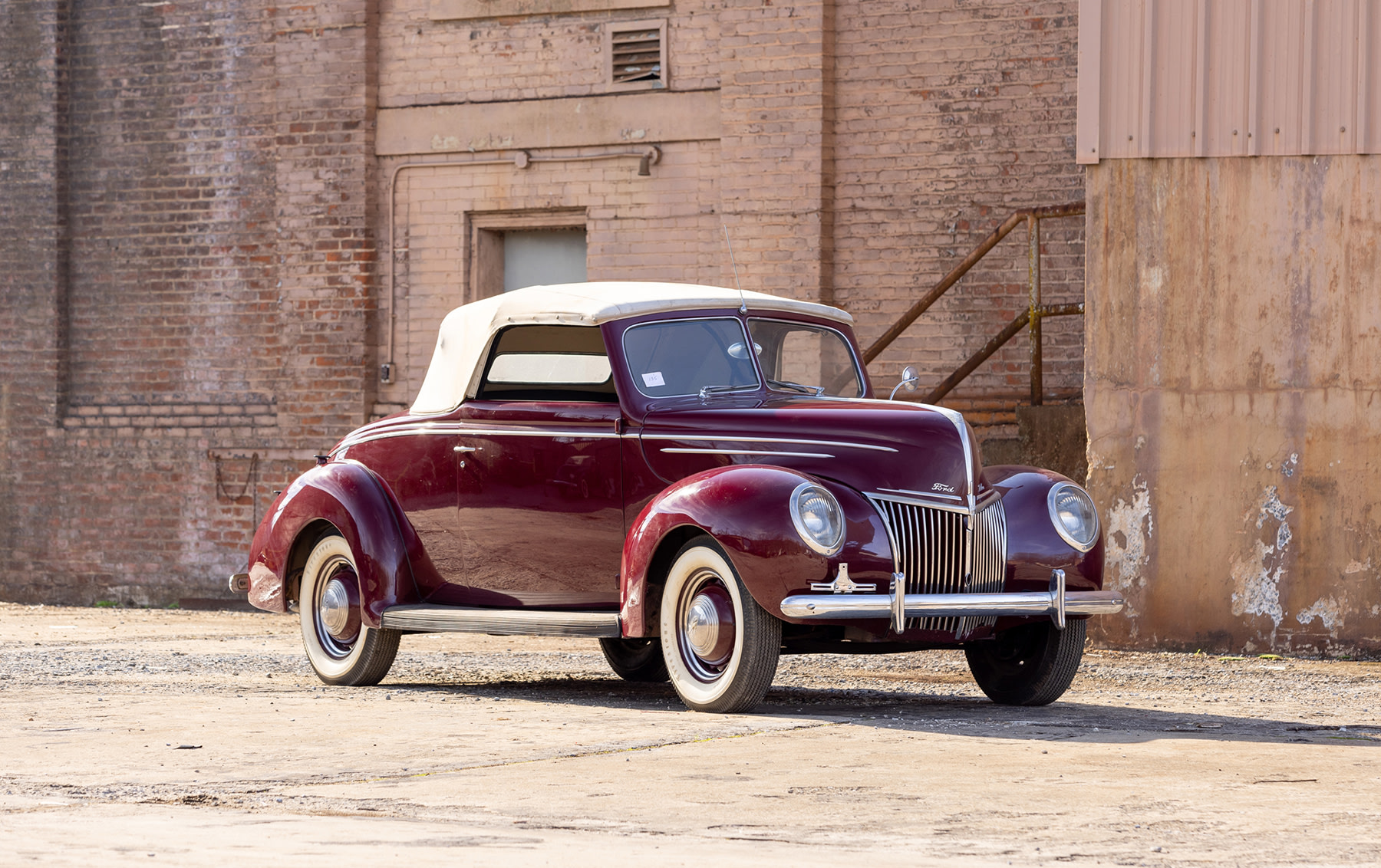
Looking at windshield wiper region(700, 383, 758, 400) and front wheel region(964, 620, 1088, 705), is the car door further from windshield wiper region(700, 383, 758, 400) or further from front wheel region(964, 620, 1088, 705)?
front wheel region(964, 620, 1088, 705)

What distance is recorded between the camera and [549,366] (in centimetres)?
876

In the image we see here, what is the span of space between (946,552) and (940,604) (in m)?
0.33

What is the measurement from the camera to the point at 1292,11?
10570 mm

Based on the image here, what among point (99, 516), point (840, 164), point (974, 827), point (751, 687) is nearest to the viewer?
point (974, 827)

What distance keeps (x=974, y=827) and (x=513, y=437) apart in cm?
407

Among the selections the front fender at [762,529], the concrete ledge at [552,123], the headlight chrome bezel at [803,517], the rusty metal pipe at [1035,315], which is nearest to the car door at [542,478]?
the front fender at [762,529]

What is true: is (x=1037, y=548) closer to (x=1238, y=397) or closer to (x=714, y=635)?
(x=714, y=635)

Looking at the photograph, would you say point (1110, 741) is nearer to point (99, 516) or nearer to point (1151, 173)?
point (1151, 173)

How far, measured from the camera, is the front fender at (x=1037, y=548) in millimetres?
7688

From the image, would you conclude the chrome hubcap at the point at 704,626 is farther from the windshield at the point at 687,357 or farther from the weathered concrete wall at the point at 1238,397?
the weathered concrete wall at the point at 1238,397

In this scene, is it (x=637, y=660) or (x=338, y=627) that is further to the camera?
(x=637, y=660)

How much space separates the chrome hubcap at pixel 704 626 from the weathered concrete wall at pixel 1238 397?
404cm

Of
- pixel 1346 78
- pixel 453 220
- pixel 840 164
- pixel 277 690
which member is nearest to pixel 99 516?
pixel 453 220

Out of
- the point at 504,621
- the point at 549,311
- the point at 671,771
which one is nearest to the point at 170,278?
the point at 549,311
